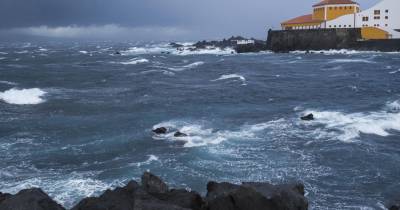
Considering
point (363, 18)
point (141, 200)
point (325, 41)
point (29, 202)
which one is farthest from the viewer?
point (325, 41)

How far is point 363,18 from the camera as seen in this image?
288 feet

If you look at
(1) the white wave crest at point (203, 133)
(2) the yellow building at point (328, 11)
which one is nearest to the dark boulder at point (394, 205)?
(1) the white wave crest at point (203, 133)

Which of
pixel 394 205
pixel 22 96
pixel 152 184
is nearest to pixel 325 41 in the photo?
pixel 22 96

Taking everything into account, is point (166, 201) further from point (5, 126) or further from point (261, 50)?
point (261, 50)

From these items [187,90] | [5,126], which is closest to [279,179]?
[5,126]

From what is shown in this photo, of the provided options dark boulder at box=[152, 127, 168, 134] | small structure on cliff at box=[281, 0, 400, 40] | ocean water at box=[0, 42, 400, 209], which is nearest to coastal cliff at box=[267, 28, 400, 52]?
small structure on cliff at box=[281, 0, 400, 40]

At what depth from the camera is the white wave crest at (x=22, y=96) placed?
37562mm

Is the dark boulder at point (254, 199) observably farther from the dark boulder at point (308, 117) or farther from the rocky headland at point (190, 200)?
the dark boulder at point (308, 117)

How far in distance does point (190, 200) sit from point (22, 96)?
30061 mm

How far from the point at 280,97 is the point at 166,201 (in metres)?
27.3

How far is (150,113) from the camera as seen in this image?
3238cm

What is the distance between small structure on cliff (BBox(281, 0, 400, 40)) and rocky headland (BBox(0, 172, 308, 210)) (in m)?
80.3

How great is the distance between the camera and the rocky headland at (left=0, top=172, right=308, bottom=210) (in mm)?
12734

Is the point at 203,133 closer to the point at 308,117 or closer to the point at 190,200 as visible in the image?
the point at 308,117
